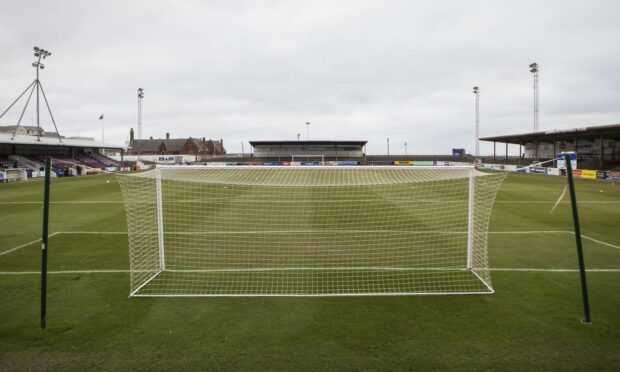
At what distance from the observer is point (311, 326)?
5152 millimetres

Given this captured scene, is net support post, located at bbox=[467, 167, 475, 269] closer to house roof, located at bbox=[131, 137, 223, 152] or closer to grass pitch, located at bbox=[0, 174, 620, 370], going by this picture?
grass pitch, located at bbox=[0, 174, 620, 370]

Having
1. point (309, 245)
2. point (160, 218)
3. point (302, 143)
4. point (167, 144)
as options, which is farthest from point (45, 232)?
point (167, 144)

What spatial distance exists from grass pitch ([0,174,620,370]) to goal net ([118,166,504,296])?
22.4 inches

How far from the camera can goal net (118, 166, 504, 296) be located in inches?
270

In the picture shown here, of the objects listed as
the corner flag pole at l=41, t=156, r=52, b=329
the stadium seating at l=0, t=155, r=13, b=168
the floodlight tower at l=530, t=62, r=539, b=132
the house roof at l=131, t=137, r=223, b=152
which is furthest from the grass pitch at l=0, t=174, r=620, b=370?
the house roof at l=131, t=137, r=223, b=152

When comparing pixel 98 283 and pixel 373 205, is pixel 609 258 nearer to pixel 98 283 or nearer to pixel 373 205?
pixel 373 205

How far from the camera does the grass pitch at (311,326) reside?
4.32 metres

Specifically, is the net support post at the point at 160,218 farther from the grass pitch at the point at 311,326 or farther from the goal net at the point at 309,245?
the grass pitch at the point at 311,326

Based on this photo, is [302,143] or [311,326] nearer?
[311,326]

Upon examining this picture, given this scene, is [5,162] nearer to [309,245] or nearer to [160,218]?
[160,218]

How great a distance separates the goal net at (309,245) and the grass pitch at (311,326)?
0.57m

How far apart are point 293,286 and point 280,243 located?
11.1 feet

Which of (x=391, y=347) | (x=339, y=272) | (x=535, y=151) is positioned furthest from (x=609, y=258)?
(x=535, y=151)

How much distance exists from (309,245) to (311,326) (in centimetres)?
468
